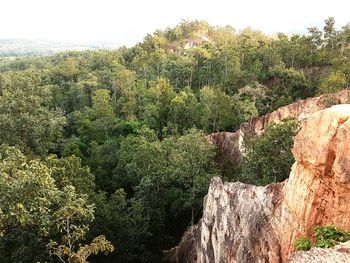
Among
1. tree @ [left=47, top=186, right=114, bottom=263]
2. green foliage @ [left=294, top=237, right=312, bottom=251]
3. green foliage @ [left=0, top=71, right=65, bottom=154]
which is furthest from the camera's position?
green foliage @ [left=0, top=71, right=65, bottom=154]

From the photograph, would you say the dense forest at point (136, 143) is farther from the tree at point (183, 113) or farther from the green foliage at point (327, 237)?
the green foliage at point (327, 237)

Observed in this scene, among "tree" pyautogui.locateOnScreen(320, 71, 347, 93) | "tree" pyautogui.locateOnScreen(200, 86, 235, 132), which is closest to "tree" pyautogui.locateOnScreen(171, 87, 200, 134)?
"tree" pyautogui.locateOnScreen(200, 86, 235, 132)

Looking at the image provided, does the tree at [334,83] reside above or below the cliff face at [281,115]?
above

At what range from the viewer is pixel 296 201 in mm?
13758

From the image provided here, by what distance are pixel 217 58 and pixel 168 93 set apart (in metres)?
11.7

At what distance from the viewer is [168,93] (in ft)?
171

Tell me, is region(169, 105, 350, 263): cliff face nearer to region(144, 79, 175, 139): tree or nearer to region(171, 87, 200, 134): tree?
region(171, 87, 200, 134): tree

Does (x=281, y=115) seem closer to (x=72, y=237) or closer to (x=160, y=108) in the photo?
(x=160, y=108)

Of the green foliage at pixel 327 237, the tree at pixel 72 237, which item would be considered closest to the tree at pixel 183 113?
the tree at pixel 72 237

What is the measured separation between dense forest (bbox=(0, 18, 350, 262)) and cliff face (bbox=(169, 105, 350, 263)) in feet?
16.8

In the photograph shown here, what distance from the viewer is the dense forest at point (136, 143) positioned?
1777cm

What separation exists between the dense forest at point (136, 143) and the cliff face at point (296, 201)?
16.8 ft

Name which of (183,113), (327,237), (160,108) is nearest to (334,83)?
(183,113)

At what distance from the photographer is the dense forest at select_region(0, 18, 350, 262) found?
17.8 meters
